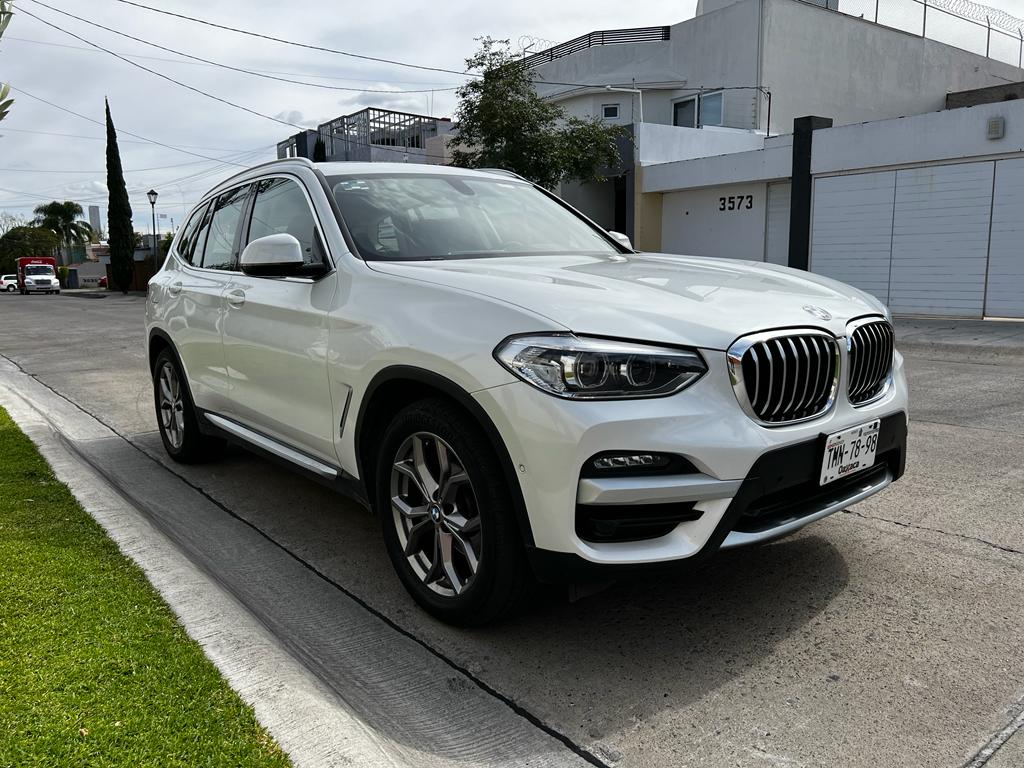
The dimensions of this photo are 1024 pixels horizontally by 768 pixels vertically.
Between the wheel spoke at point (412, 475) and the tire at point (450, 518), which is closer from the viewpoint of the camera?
the tire at point (450, 518)

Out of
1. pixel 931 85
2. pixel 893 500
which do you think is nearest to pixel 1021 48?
pixel 931 85

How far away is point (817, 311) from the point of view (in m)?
2.96

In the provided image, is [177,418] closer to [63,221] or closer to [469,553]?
[469,553]

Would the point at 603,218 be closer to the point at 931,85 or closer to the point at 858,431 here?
the point at 931,85

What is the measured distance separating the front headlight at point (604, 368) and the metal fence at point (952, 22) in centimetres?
3156

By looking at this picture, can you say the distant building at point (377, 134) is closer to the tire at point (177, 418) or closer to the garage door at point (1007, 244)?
the garage door at point (1007, 244)

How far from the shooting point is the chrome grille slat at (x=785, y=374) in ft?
8.45

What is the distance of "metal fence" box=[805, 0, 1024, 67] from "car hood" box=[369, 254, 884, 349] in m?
30.5

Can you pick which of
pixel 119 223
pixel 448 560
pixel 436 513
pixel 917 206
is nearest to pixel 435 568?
pixel 448 560

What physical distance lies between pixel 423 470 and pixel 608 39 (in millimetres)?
31325

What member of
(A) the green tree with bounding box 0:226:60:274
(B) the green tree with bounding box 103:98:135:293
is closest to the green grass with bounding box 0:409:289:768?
(B) the green tree with bounding box 103:98:135:293

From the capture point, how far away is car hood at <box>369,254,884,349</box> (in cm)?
258

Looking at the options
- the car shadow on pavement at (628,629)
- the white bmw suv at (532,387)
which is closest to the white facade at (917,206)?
the white bmw suv at (532,387)

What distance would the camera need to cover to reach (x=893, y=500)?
4.38 m
